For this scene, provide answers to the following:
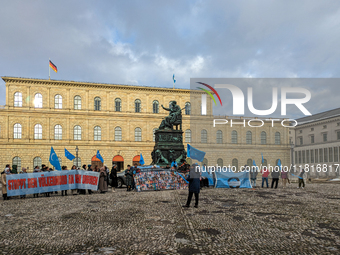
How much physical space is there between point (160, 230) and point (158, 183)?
10.3m

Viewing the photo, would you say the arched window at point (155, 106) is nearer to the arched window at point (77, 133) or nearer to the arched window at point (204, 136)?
the arched window at point (204, 136)

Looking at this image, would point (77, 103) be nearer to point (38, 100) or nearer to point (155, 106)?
point (38, 100)

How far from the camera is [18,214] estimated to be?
8578 millimetres

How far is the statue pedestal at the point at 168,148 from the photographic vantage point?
21.2m

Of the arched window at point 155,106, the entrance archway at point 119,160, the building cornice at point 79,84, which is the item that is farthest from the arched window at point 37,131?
the arched window at point 155,106

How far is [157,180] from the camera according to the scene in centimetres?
1653

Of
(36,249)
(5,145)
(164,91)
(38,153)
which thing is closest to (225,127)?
(164,91)

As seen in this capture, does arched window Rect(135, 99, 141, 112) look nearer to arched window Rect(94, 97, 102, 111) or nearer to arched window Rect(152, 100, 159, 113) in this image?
arched window Rect(152, 100, 159, 113)

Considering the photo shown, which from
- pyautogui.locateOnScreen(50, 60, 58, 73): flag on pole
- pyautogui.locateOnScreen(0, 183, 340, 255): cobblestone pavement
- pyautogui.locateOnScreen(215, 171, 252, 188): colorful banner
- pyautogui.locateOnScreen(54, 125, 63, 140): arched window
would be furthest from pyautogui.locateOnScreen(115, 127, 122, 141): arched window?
pyautogui.locateOnScreen(0, 183, 340, 255): cobblestone pavement

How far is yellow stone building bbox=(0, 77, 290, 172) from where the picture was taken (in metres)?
44.1

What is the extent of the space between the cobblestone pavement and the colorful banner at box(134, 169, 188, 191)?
6.87 meters

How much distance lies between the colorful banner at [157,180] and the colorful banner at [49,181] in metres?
2.36

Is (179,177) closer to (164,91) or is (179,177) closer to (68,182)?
(68,182)

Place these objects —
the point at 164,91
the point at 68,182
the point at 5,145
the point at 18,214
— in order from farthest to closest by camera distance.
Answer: the point at 164,91
the point at 5,145
the point at 68,182
the point at 18,214
